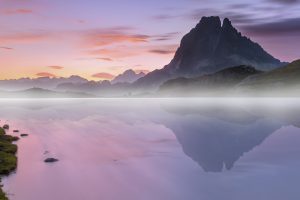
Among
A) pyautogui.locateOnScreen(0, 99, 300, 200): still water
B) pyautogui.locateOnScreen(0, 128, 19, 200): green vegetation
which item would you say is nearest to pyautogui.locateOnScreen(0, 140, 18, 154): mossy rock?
pyautogui.locateOnScreen(0, 128, 19, 200): green vegetation

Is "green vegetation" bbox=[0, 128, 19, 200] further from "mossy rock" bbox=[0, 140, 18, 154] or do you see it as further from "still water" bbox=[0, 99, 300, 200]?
"still water" bbox=[0, 99, 300, 200]

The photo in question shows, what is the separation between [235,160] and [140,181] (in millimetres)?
18481

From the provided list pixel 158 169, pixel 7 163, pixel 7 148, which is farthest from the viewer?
pixel 7 148

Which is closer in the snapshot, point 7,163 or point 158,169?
point 158,169

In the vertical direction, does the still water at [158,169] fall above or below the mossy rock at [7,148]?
below

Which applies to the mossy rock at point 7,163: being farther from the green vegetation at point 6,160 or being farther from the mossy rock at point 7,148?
the mossy rock at point 7,148

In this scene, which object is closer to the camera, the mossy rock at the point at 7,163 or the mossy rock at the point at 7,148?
the mossy rock at the point at 7,163

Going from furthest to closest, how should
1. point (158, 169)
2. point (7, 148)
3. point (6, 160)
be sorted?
point (7, 148) < point (6, 160) < point (158, 169)

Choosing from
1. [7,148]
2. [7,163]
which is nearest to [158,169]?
Answer: [7,163]

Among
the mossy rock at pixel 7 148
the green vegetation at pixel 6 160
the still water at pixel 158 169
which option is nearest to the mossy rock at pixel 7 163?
the green vegetation at pixel 6 160

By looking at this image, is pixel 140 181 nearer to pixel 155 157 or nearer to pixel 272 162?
pixel 155 157

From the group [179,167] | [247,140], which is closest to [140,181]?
[179,167]

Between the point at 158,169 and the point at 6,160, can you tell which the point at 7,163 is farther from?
the point at 158,169

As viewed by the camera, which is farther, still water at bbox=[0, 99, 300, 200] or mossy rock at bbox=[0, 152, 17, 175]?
mossy rock at bbox=[0, 152, 17, 175]
